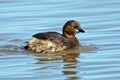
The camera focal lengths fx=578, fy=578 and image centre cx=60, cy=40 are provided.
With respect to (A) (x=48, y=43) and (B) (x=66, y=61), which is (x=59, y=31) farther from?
(B) (x=66, y=61)

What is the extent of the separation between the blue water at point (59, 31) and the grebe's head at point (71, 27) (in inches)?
13.9

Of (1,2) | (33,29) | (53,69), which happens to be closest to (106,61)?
(53,69)

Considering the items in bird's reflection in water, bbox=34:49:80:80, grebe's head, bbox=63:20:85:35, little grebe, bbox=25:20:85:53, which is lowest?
bird's reflection in water, bbox=34:49:80:80

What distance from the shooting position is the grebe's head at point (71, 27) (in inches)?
561

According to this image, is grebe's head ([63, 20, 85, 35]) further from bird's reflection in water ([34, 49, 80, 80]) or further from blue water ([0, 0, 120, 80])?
bird's reflection in water ([34, 49, 80, 80])

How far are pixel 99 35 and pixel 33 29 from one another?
78.7 inches

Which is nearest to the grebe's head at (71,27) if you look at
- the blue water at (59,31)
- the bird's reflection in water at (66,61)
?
the blue water at (59,31)

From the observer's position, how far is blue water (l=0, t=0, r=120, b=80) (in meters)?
10.8

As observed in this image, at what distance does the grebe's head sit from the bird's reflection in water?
77 centimetres

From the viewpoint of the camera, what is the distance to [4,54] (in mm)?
12875

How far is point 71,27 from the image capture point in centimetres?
1431

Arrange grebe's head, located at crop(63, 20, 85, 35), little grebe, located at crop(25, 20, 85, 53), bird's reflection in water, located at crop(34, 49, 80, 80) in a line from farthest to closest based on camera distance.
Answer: grebe's head, located at crop(63, 20, 85, 35), little grebe, located at crop(25, 20, 85, 53), bird's reflection in water, located at crop(34, 49, 80, 80)

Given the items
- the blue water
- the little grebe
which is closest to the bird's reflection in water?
the blue water

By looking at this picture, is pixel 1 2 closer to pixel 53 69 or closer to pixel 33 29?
pixel 33 29
